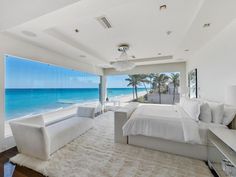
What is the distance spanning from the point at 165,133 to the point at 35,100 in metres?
3.74

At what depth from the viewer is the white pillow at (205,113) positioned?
7.25 feet

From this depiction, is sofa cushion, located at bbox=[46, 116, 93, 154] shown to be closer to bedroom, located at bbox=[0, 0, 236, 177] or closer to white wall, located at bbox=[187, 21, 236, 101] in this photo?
bedroom, located at bbox=[0, 0, 236, 177]

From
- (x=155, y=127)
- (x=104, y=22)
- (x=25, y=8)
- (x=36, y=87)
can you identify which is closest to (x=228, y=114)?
(x=155, y=127)

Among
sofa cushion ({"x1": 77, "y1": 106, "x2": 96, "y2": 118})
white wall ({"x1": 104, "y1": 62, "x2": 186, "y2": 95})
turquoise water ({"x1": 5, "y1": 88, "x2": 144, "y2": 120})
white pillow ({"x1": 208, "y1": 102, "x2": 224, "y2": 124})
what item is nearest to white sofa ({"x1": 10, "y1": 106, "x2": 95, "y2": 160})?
sofa cushion ({"x1": 77, "y1": 106, "x2": 96, "y2": 118})

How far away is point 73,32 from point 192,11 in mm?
2384

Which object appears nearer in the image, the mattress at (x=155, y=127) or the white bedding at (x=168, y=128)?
the white bedding at (x=168, y=128)

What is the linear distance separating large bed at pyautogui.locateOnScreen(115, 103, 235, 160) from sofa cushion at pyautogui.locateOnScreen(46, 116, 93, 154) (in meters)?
1.08

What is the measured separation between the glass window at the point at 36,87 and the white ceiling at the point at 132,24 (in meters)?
0.74

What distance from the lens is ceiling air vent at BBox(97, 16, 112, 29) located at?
2.09 m

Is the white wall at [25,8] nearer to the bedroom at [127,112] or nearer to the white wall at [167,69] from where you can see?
the bedroom at [127,112]

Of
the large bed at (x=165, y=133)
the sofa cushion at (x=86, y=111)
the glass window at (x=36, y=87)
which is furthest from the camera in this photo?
the sofa cushion at (x=86, y=111)

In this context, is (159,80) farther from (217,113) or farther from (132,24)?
(132,24)

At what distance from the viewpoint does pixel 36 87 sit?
135 inches

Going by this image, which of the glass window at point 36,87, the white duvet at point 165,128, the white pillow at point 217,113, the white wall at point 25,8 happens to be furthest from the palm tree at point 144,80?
the white wall at point 25,8
